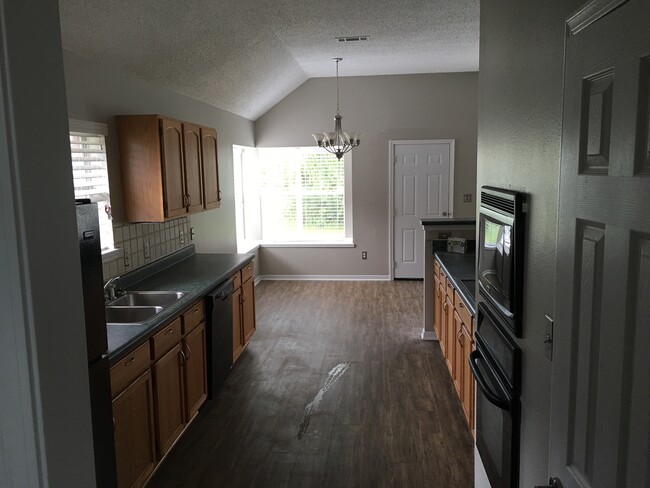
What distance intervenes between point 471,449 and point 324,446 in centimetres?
89

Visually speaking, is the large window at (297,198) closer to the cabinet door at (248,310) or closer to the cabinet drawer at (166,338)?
the cabinet door at (248,310)

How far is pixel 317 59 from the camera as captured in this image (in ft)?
20.4

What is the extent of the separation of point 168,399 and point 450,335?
208 cm

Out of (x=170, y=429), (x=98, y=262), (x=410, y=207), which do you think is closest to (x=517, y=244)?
(x=98, y=262)

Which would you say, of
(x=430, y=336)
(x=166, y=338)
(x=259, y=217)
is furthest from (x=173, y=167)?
(x=259, y=217)

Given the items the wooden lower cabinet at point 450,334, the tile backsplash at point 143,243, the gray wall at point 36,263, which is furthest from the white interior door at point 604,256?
the tile backsplash at point 143,243

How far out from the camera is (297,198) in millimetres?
8125

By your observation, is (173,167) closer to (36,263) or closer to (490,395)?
(490,395)

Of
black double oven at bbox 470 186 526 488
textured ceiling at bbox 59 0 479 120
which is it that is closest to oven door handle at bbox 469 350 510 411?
black double oven at bbox 470 186 526 488

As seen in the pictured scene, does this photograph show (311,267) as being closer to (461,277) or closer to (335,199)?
(335,199)

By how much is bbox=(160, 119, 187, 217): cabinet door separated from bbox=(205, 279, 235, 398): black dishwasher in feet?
2.20

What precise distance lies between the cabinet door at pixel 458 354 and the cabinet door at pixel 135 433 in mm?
1936

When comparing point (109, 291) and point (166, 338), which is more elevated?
point (109, 291)

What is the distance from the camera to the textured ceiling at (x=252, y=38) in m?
3.26
